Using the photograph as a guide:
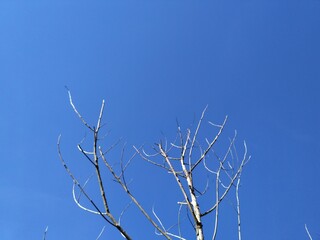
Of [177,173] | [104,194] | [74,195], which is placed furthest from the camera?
[177,173]

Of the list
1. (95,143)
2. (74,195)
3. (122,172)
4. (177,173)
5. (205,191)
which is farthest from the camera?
(205,191)

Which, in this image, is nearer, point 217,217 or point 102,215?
point 102,215

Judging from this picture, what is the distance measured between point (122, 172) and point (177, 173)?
494mm

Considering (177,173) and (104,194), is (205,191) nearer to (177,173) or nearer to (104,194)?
(177,173)

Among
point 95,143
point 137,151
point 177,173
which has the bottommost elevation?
point 95,143

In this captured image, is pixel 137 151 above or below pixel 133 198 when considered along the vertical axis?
above

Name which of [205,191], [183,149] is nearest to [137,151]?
[183,149]

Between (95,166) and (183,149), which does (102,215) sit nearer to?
(95,166)

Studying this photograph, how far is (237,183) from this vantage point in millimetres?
2240

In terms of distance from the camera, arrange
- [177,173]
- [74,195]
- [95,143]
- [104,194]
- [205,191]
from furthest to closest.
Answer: [205,191], [177,173], [74,195], [95,143], [104,194]

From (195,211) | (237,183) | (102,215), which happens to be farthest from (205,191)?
(102,215)

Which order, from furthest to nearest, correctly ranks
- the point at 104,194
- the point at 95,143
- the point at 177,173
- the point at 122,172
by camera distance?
the point at 177,173
the point at 122,172
the point at 95,143
the point at 104,194

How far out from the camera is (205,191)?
7.87 ft

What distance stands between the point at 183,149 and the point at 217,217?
0.67 metres
